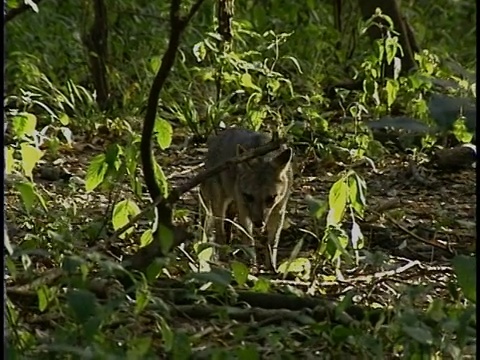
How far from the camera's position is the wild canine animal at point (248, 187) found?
6.72 metres

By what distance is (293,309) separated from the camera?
4453 millimetres

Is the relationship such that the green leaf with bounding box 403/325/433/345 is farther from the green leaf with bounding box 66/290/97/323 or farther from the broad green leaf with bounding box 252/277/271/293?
the broad green leaf with bounding box 252/277/271/293

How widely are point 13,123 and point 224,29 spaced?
3536 mm

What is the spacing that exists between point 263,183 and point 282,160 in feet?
0.54

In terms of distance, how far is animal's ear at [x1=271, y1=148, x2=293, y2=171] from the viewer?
268 inches

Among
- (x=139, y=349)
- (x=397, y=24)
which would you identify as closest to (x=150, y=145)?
(x=139, y=349)

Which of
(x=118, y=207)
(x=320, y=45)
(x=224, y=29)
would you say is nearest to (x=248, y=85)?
(x=224, y=29)

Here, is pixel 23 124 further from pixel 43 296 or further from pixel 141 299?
pixel 141 299

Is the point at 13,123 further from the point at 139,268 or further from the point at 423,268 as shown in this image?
the point at 423,268

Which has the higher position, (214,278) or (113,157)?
(113,157)

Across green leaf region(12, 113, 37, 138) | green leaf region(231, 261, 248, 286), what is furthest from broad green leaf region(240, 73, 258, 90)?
green leaf region(231, 261, 248, 286)

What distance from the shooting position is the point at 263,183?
682 centimetres

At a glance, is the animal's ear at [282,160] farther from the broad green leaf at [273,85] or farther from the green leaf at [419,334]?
the green leaf at [419,334]

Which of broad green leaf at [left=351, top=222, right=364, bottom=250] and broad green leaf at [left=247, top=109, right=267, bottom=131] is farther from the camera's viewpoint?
broad green leaf at [left=247, top=109, right=267, bottom=131]
